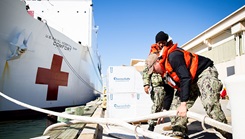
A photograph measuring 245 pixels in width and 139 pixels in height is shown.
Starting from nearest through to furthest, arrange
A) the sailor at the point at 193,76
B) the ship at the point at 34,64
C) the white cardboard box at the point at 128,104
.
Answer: the sailor at the point at 193,76, the white cardboard box at the point at 128,104, the ship at the point at 34,64

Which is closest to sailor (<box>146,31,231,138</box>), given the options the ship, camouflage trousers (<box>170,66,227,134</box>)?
camouflage trousers (<box>170,66,227,134</box>)

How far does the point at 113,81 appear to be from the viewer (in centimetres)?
351

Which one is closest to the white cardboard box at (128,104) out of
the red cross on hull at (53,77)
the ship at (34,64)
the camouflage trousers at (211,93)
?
the camouflage trousers at (211,93)

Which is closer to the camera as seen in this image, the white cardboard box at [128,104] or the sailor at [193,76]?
the sailor at [193,76]

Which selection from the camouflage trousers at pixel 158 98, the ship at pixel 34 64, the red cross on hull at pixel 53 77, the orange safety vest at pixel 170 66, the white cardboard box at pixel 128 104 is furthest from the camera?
the red cross on hull at pixel 53 77

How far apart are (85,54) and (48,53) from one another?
3527 mm

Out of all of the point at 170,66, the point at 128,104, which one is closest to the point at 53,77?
the point at 128,104

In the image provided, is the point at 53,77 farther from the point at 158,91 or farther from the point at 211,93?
the point at 211,93

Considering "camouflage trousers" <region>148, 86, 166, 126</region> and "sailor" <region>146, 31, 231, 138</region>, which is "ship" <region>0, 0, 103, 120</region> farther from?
"sailor" <region>146, 31, 231, 138</region>

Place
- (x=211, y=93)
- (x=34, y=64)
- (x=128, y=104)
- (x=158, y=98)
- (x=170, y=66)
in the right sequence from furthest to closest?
(x=34, y=64), (x=128, y=104), (x=158, y=98), (x=170, y=66), (x=211, y=93)

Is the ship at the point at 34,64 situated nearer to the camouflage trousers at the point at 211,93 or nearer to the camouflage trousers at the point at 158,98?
the camouflage trousers at the point at 158,98

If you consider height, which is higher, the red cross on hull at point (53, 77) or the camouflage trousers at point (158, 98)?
the red cross on hull at point (53, 77)

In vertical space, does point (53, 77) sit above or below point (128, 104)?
above

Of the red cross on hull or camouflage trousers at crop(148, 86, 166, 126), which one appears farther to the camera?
the red cross on hull
